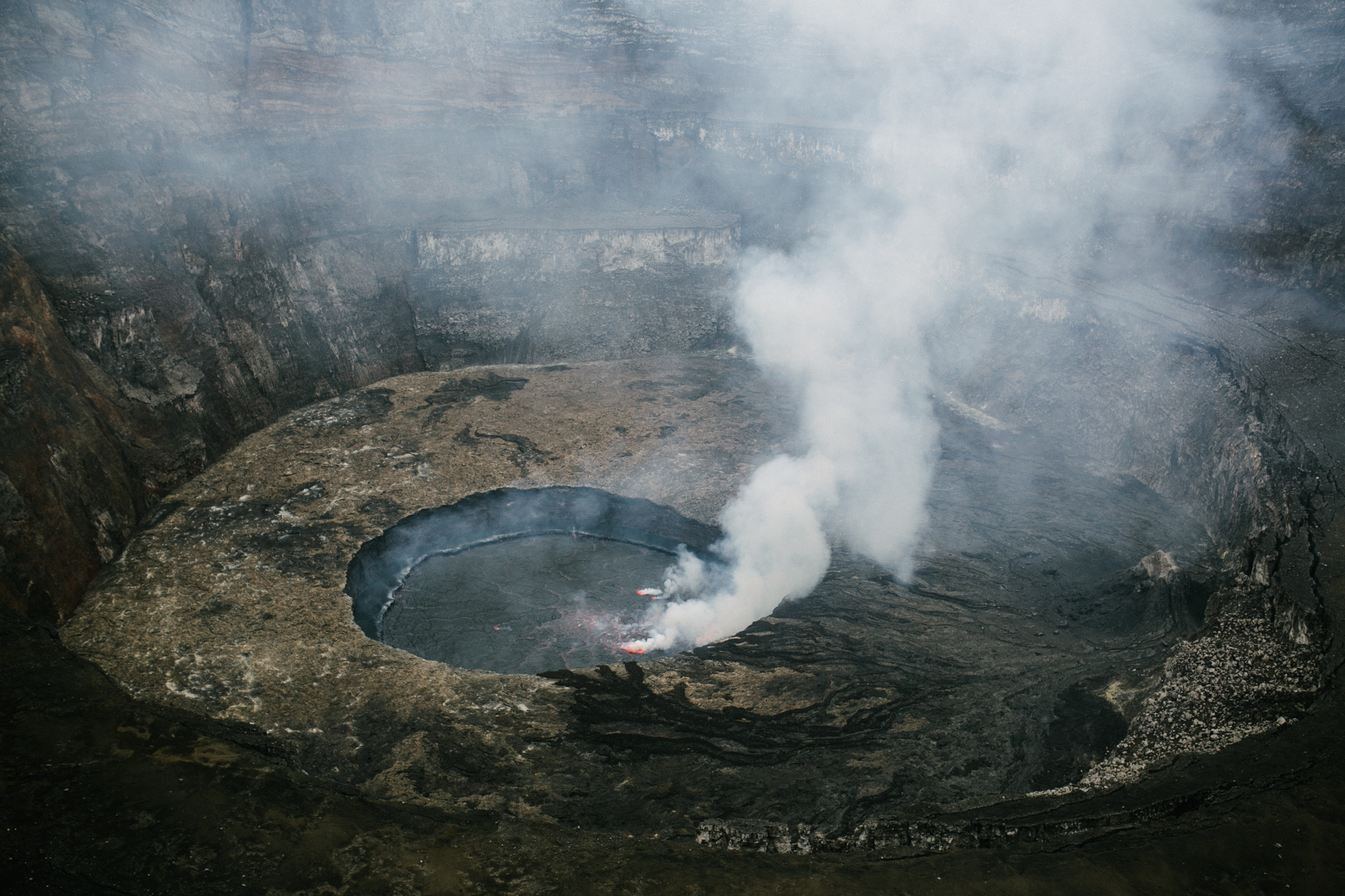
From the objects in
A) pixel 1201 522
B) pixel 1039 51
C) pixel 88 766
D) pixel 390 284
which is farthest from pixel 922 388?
pixel 88 766

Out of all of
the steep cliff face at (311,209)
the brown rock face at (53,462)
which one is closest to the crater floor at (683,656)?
the brown rock face at (53,462)

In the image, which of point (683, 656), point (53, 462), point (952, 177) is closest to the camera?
point (683, 656)

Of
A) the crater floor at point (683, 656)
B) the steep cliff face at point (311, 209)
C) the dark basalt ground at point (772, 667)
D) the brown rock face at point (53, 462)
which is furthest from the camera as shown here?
the steep cliff face at point (311, 209)

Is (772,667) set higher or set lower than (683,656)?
higher

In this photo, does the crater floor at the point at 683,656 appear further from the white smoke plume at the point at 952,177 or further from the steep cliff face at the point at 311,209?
the white smoke plume at the point at 952,177

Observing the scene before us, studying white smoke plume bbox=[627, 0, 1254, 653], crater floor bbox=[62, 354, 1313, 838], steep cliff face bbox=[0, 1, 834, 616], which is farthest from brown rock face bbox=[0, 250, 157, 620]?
white smoke plume bbox=[627, 0, 1254, 653]

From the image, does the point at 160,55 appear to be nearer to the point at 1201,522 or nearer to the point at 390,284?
the point at 390,284

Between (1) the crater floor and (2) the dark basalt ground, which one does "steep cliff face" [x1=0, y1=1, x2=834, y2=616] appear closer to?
(1) the crater floor

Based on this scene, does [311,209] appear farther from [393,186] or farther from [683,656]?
[683,656]

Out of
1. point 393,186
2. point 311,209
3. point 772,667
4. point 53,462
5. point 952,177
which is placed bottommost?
point 772,667

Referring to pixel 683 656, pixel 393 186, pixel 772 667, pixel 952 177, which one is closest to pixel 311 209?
pixel 393 186
